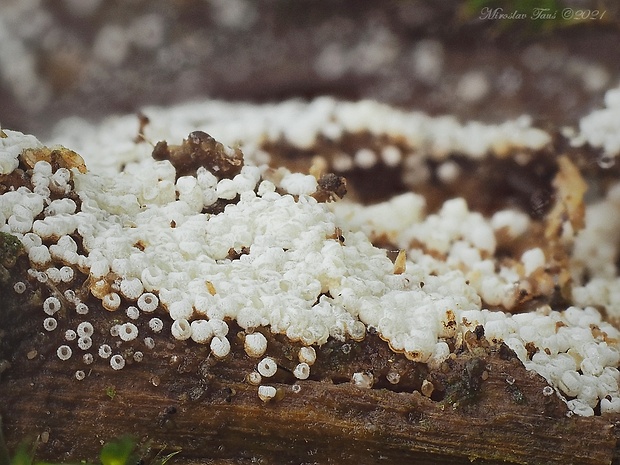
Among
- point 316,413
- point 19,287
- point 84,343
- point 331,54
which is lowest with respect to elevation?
point 316,413

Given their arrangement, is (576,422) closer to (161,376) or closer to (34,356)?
(161,376)

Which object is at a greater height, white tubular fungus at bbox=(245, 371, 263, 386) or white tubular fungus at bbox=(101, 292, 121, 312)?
white tubular fungus at bbox=(101, 292, 121, 312)

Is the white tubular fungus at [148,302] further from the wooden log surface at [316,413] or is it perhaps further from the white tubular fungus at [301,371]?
the white tubular fungus at [301,371]

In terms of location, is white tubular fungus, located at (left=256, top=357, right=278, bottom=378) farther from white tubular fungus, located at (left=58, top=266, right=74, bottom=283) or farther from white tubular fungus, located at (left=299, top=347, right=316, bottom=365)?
white tubular fungus, located at (left=58, top=266, right=74, bottom=283)

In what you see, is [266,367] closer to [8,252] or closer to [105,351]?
[105,351]

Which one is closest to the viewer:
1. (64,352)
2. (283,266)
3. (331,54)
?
(64,352)

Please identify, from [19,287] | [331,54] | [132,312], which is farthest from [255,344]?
[331,54]

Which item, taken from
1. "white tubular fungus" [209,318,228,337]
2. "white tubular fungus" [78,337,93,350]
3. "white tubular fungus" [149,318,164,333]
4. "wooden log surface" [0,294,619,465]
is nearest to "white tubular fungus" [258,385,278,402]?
"wooden log surface" [0,294,619,465]
